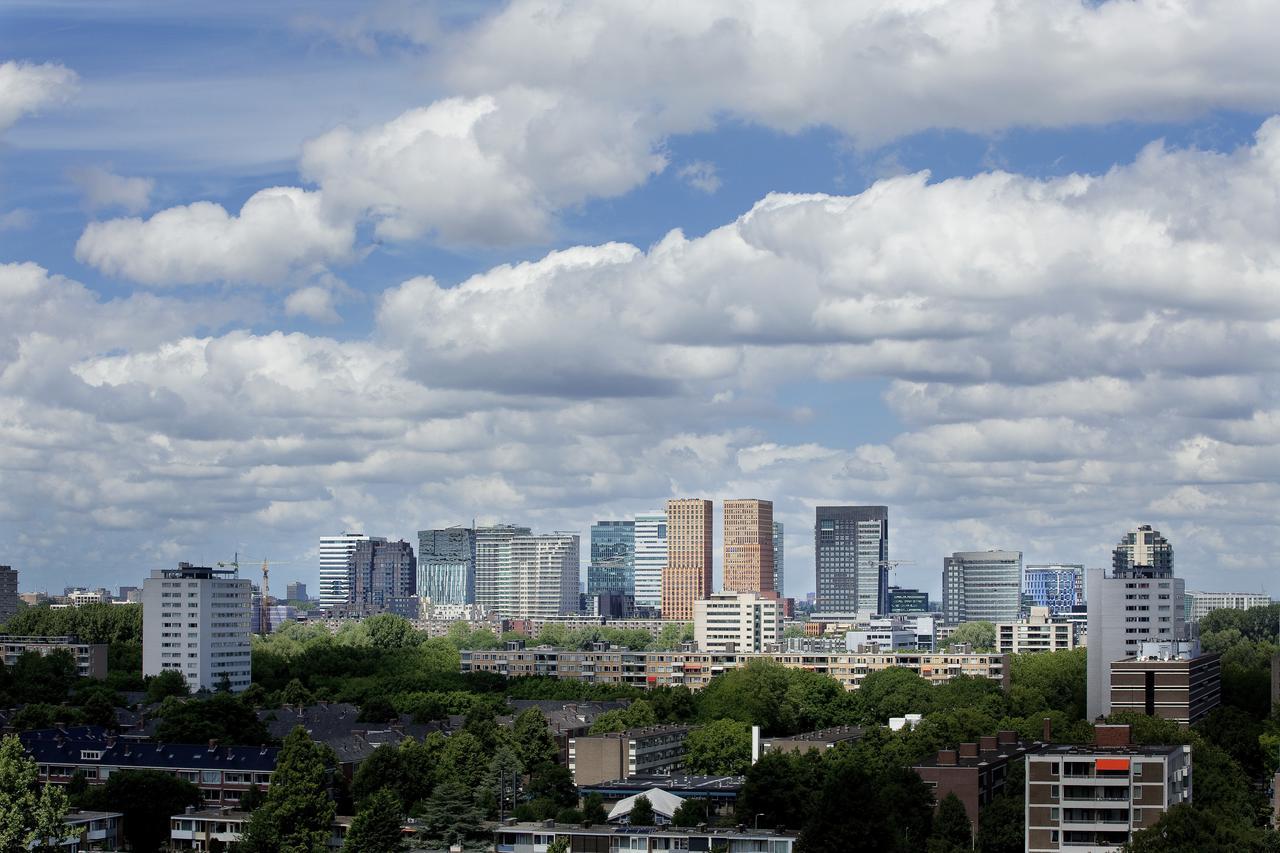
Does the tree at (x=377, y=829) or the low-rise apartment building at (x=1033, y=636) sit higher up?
the low-rise apartment building at (x=1033, y=636)

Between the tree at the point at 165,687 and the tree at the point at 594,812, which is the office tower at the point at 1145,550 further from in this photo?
the tree at the point at 594,812

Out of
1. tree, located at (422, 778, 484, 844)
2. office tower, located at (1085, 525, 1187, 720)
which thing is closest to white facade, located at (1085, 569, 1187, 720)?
office tower, located at (1085, 525, 1187, 720)

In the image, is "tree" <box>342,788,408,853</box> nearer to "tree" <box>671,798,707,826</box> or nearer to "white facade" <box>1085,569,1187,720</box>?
"tree" <box>671,798,707,826</box>

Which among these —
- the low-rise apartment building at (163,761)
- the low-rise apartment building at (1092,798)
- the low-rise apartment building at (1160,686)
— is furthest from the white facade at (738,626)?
the low-rise apartment building at (1092,798)

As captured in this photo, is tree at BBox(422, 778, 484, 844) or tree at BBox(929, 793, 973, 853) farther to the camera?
tree at BBox(422, 778, 484, 844)

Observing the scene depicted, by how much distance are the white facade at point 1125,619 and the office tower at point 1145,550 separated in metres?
53.9

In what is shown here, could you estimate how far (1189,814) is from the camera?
51.5 m

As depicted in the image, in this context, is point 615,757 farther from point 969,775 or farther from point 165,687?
point 165,687

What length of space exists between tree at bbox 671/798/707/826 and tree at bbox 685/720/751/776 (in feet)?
57.9

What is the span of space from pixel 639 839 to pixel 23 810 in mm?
21039

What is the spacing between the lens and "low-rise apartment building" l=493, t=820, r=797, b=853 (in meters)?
62.9

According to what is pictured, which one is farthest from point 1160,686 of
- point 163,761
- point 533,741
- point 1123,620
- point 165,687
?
point 165,687

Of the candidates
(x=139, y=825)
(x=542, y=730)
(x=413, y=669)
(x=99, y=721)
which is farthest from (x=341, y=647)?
(x=139, y=825)

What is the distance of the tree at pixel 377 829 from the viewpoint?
63531 millimetres
